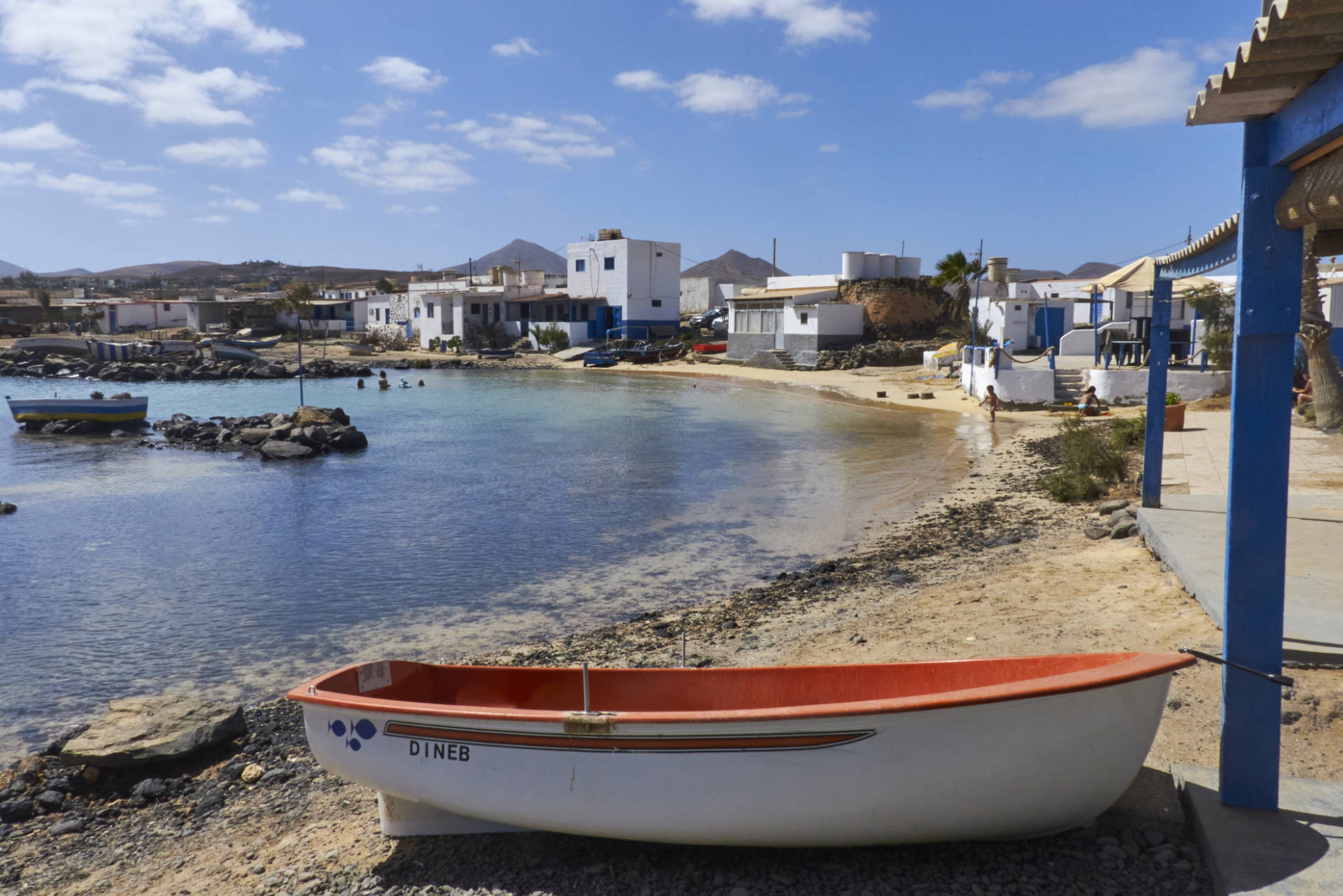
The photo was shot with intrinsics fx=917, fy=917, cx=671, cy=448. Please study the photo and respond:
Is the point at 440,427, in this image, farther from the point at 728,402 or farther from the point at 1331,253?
the point at 1331,253

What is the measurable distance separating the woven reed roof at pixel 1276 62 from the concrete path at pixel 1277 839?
3145 mm

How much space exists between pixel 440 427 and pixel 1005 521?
73.3 ft

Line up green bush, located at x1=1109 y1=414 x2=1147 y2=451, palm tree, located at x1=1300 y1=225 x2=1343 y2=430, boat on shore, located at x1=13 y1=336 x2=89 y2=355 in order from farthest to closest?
boat on shore, located at x1=13 y1=336 x2=89 y2=355
palm tree, located at x1=1300 y1=225 x2=1343 y2=430
green bush, located at x1=1109 y1=414 x2=1147 y2=451

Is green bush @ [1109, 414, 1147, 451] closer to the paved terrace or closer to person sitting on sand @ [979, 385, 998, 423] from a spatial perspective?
the paved terrace

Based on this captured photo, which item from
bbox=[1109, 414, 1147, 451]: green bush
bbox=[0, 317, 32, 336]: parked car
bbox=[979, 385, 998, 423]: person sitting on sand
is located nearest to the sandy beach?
bbox=[1109, 414, 1147, 451]: green bush

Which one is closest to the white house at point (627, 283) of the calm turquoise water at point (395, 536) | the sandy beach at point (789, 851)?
the calm turquoise water at point (395, 536)

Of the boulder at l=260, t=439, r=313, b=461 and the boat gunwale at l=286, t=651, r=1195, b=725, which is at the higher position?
the boat gunwale at l=286, t=651, r=1195, b=725

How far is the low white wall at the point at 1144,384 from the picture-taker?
22625mm

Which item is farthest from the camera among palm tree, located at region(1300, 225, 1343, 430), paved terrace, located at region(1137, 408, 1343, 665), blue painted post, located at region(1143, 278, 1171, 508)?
palm tree, located at region(1300, 225, 1343, 430)

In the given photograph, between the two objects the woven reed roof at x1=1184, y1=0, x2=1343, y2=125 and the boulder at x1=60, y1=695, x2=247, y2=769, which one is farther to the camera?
the boulder at x1=60, y1=695, x2=247, y2=769

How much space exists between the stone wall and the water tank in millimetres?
2057

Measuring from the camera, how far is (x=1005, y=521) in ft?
43.6

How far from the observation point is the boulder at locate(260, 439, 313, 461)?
2462cm

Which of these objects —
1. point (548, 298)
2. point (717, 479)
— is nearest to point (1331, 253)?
point (717, 479)
